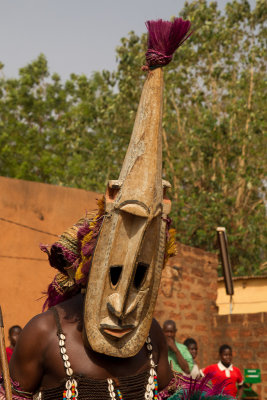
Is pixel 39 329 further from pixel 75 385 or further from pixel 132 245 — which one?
pixel 132 245

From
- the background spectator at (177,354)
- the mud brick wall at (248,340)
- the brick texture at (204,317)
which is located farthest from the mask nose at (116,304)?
the mud brick wall at (248,340)

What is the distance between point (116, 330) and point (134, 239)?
379 mm

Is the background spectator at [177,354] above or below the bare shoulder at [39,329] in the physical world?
above

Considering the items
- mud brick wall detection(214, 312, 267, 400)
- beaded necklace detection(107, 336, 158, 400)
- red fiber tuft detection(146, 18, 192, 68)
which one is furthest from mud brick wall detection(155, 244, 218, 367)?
red fiber tuft detection(146, 18, 192, 68)

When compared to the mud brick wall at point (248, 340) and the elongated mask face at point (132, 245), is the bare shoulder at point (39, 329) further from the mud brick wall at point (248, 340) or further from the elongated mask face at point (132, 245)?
the mud brick wall at point (248, 340)

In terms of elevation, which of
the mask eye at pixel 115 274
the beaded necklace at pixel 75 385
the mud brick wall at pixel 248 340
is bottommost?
the beaded necklace at pixel 75 385

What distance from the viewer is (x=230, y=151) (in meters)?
18.2

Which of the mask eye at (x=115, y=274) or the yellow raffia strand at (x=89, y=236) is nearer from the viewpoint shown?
the mask eye at (x=115, y=274)

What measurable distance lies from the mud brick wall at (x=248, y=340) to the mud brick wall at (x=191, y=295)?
346mm

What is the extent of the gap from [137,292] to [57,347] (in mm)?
407

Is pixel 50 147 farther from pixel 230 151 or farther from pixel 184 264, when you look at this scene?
pixel 184 264

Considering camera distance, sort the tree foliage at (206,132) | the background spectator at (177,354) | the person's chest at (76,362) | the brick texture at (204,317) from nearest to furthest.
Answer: the person's chest at (76,362)
the background spectator at (177,354)
the brick texture at (204,317)
the tree foliage at (206,132)

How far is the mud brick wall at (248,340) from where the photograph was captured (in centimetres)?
1166

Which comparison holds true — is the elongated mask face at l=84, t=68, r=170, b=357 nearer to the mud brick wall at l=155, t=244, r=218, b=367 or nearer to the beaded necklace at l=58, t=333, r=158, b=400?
the beaded necklace at l=58, t=333, r=158, b=400
